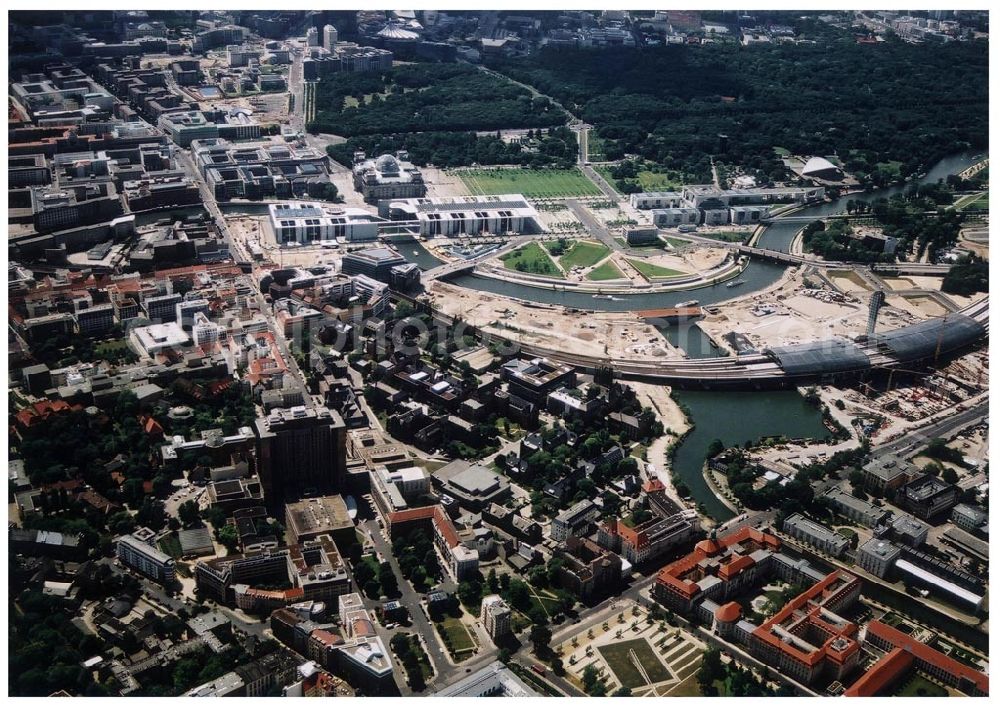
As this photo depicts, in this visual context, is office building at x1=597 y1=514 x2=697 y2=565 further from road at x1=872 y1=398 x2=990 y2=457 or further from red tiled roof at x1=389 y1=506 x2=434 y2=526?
road at x1=872 y1=398 x2=990 y2=457

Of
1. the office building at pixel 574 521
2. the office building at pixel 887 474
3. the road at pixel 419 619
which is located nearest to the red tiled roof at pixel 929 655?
the office building at pixel 887 474

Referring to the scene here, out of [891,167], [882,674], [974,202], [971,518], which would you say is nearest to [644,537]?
[882,674]

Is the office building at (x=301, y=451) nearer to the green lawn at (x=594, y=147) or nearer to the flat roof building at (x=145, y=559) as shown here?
the flat roof building at (x=145, y=559)

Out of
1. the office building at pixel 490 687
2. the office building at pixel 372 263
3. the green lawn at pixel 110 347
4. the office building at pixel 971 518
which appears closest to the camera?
the office building at pixel 490 687

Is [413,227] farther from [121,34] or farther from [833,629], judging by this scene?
[121,34]

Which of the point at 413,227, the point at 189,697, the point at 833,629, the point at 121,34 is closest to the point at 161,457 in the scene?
the point at 189,697
